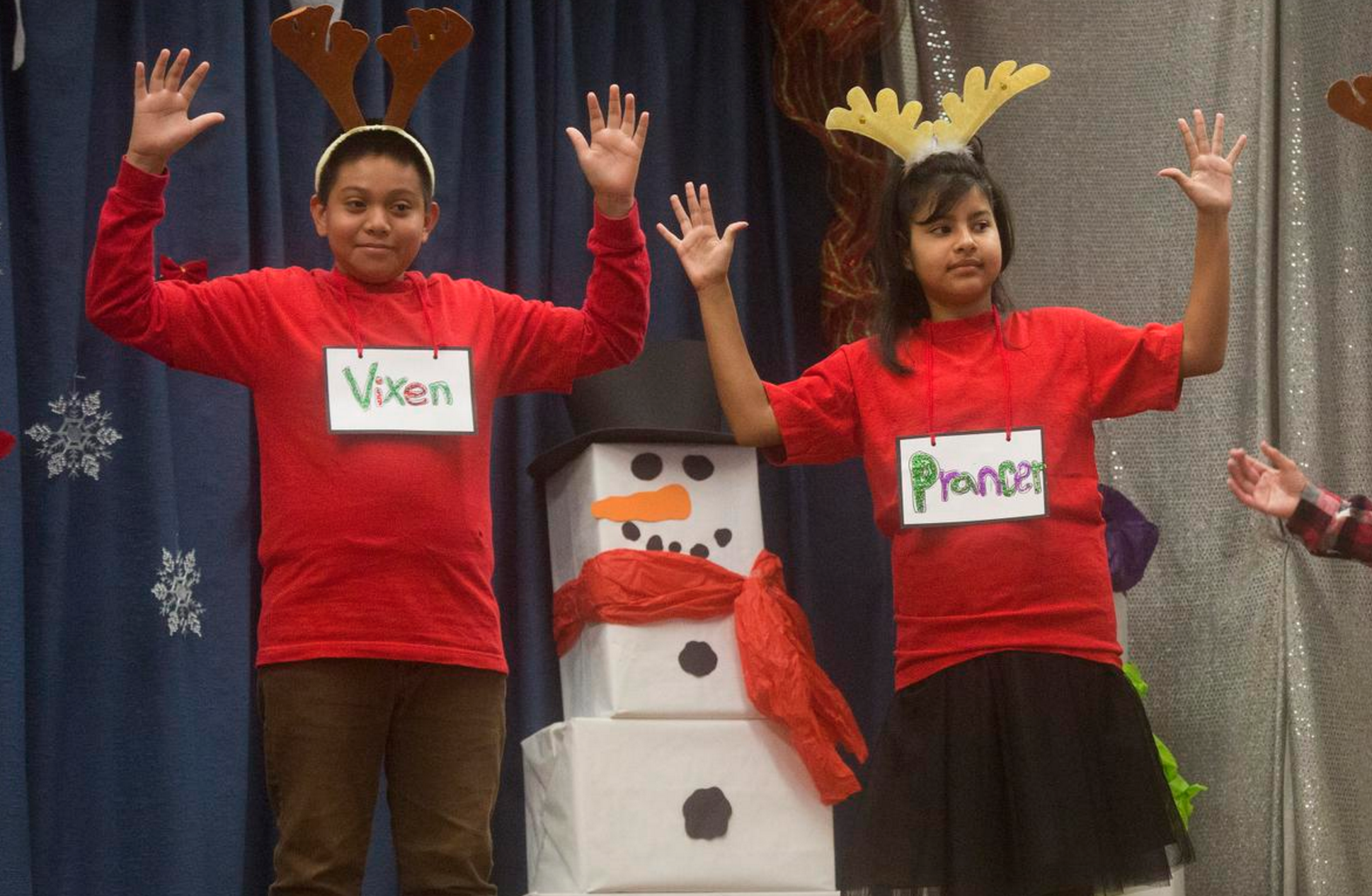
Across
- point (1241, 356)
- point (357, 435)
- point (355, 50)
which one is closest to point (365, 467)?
point (357, 435)

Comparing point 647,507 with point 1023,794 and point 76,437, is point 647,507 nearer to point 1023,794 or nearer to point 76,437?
point 76,437

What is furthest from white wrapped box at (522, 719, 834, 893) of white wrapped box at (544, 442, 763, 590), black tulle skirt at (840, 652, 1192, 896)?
black tulle skirt at (840, 652, 1192, 896)

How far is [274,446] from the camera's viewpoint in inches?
88.7

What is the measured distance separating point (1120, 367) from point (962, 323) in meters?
0.23

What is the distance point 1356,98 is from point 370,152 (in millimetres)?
1378

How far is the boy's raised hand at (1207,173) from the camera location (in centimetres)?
226

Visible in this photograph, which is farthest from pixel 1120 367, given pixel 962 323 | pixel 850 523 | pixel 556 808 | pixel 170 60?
pixel 170 60

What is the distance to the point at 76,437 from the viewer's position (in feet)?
9.95

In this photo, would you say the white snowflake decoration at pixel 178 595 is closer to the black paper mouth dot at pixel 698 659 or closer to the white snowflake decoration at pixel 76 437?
the white snowflake decoration at pixel 76 437

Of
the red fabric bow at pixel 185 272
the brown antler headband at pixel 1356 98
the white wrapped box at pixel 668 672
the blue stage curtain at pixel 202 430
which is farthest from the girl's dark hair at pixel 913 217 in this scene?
the blue stage curtain at pixel 202 430

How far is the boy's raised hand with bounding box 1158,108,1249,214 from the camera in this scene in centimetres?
226

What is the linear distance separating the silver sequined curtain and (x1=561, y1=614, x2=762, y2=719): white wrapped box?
853 millimetres

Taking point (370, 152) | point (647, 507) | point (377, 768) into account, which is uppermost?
point (370, 152)

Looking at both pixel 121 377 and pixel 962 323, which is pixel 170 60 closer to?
pixel 121 377
